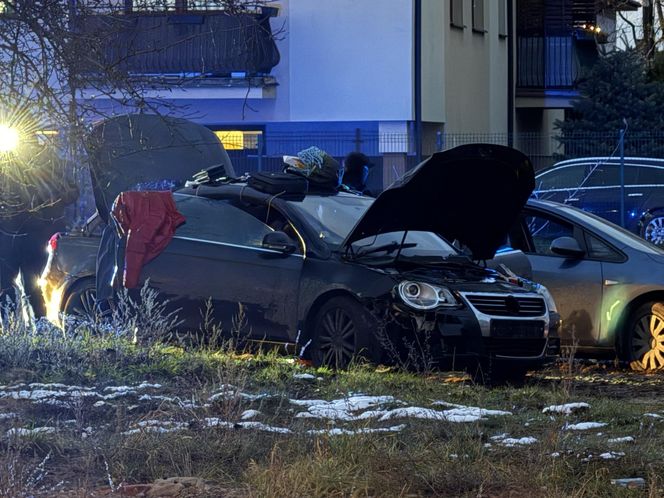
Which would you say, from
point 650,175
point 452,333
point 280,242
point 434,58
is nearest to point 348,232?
point 280,242

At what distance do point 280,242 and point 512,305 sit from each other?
6.30 feet

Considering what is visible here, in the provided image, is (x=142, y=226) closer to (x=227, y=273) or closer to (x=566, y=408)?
(x=227, y=273)

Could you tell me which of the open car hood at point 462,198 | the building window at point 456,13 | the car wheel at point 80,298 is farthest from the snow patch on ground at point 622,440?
the building window at point 456,13

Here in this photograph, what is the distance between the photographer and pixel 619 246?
34.2ft

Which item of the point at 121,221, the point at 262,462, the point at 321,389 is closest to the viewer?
the point at 262,462

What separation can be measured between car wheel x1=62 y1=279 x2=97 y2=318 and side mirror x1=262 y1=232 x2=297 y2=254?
2.08 m

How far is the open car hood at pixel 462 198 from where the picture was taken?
9.03m

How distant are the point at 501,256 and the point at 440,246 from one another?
75cm

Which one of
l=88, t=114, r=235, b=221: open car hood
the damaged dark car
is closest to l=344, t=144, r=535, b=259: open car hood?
the damaged dark car

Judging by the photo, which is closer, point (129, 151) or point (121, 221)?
point (129, 151)

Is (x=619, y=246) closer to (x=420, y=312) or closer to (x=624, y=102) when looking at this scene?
(x=420, y=312)

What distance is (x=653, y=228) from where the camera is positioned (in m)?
19.8

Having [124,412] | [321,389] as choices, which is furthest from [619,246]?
[124,412]

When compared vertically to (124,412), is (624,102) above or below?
above
